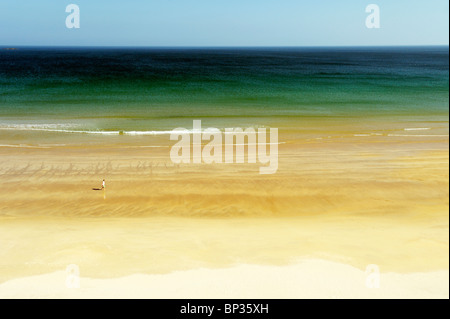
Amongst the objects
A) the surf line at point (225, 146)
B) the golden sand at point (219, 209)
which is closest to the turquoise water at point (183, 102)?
the surf line at point (225, 146)

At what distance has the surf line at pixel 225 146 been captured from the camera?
53.3ft

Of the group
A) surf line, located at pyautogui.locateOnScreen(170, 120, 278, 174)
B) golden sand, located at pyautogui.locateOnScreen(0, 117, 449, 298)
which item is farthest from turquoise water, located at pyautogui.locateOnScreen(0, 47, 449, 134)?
golden sand, located at pyautogui.locateOnScreen(0, 117, 449, 298)

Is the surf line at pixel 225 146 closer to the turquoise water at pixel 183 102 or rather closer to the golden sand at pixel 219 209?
the golden sand at pixel 219 209

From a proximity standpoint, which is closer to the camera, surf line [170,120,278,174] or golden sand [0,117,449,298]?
golden sand [0,117,449,298]

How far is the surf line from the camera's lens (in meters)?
16.2

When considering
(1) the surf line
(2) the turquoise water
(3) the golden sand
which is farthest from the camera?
(2) the turquoise water

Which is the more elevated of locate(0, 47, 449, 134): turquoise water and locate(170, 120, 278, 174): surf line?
locate(0, 47, 449, 134): turquoise water

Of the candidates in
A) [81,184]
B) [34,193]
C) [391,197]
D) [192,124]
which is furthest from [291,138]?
Answer: [34,193]

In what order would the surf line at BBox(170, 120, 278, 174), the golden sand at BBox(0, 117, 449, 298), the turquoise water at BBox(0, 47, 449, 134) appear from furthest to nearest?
the turquoise water at BBox(0, 47, 449, 134)
the surf line at BBox(170, 120, 278, 174)
the golden sand at BBox(0, 117, 449, 298)

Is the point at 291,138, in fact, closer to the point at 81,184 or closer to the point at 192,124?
the point at 192,124

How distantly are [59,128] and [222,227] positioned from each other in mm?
17286

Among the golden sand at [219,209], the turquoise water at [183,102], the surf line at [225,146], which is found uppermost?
the turquoise water at [183,102]

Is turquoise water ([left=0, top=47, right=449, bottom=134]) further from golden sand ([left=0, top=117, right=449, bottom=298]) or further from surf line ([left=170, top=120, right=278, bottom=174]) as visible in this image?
golden sand ([left=0, top=117, right=449, bottom=298])

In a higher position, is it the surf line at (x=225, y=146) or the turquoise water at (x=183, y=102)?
the turquoise water at (x=183, y=102)
